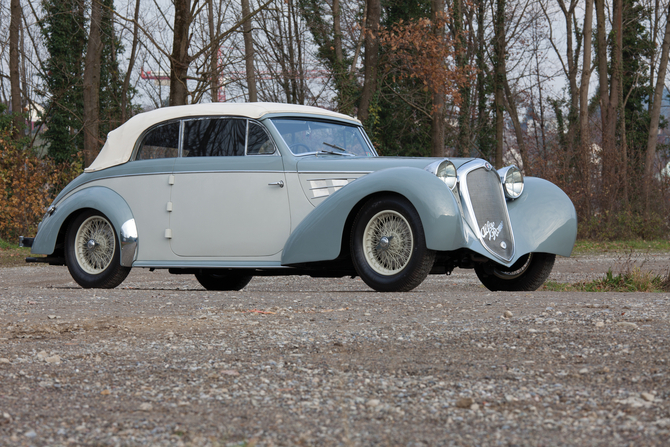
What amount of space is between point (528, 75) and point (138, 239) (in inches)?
1091

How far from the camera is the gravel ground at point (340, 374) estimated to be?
A: 2326mm

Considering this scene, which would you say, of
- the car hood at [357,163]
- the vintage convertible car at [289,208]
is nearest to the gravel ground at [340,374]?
the vintage convertible car at [289,208]

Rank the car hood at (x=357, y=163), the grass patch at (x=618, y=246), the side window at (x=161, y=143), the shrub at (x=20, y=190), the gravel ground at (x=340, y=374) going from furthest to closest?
1. the shrub at (x=20, y=190)
2. the grass patch at (x=618, y=246)
3. the side window at (x=161, y=143)
4. the car hood at (x=357, y=163)
5. the gravel ground at (x=340, y=374)

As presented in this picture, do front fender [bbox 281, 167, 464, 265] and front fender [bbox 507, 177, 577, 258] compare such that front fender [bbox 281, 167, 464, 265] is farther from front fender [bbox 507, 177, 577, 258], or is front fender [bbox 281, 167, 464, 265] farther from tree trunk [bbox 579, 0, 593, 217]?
tree trunk [bbox 579, 0, 593, 217]

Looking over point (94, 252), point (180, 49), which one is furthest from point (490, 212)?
point (180, 49)

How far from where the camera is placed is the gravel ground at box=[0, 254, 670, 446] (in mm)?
2326

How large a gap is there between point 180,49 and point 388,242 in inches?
406

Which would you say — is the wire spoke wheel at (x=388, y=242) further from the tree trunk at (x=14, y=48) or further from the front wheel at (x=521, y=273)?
the tree trunk at (x=14, y=48)

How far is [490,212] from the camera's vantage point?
636 centimetres

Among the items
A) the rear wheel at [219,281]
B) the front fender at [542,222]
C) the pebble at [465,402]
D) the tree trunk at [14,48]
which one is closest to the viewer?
the pebble at [465,402]

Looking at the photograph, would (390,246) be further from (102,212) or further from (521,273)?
(102,212)

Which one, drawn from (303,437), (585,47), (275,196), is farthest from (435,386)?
(585,47)

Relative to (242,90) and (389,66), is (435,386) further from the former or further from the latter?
(242,90)

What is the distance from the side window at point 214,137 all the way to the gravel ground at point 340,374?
2250 mm
